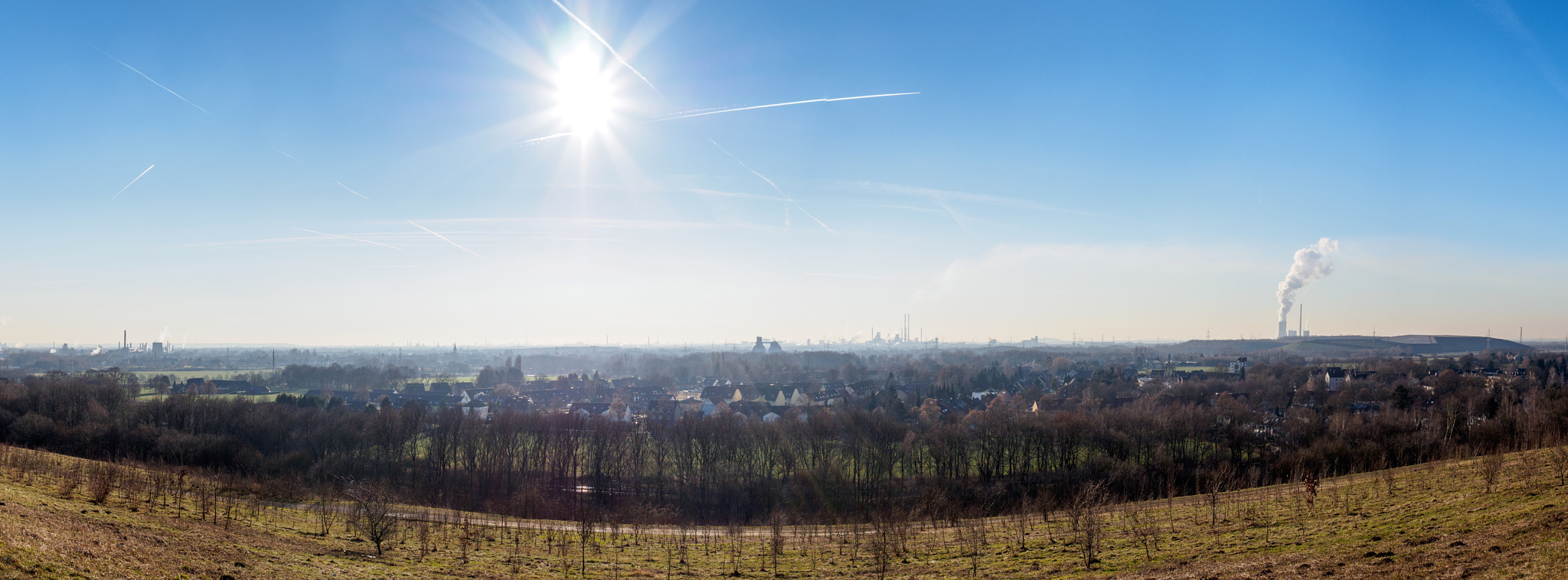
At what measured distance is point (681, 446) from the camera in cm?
6075

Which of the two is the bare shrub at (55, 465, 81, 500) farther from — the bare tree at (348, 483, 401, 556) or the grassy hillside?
the bare tree at (348, 483, 401, 556)

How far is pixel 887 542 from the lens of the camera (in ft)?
81.1

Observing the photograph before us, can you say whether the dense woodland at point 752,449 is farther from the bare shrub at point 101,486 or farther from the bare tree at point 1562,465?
the bare tree at point 1562,465

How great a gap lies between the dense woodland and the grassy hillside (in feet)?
43.7

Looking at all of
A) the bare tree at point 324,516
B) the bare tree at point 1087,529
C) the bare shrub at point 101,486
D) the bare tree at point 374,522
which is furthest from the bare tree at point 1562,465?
the bare shrub at point 101,486

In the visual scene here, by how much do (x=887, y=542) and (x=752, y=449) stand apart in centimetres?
3543

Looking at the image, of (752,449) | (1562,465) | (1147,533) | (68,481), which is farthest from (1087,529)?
(752,449)

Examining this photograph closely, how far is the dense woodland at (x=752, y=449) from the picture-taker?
1984 inches

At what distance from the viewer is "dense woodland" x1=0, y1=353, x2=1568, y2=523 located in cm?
5041

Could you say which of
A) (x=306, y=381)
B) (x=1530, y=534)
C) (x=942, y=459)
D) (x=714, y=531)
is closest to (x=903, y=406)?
(x=942, y=459)

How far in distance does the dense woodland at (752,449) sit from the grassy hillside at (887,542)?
13307 mm

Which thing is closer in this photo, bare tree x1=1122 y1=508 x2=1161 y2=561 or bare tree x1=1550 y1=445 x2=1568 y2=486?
bare tree x1=1550 y1=445 x2=1568 y2=486

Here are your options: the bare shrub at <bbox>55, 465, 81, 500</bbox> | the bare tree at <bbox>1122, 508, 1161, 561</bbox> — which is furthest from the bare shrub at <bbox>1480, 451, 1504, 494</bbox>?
the bare shrub at <bbox>55, 465, 81, 500</bbox>

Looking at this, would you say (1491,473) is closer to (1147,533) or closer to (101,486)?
(1147,533)
